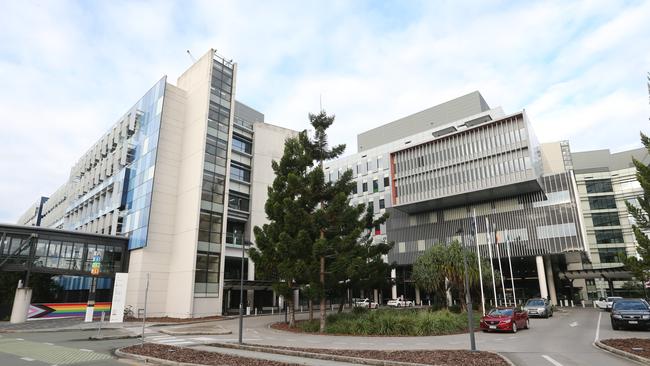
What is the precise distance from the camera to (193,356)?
13.6m

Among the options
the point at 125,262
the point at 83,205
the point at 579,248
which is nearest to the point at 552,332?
the point at 579,248

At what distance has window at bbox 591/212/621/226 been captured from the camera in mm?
81438

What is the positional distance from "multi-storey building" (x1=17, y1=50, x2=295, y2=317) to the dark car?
3260 cm

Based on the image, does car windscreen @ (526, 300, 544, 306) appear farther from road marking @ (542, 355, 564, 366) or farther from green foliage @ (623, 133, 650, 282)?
road marking @ (542, 355, 564, 366)

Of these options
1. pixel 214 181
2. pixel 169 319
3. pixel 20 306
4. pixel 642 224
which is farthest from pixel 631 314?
pixel 20 306

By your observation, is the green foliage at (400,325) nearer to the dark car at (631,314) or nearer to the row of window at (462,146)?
the dark car at (631,314)

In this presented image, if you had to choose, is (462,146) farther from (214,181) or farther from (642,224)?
(642,224)

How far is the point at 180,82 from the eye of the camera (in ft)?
155

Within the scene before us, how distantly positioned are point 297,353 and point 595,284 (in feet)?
294

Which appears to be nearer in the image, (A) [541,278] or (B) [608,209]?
(A) [541,278]

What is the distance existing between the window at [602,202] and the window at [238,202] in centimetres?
7666

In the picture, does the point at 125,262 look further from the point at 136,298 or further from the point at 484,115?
the point at 484,115

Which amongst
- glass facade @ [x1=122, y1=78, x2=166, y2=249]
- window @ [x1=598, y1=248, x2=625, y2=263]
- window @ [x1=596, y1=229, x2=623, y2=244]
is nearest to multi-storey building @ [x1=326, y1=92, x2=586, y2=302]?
window @ [x1=598, y1=248, x2=625, y2=263]

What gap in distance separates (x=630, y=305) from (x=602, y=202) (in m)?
74.4
